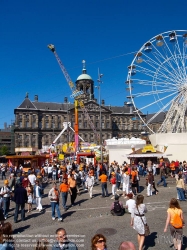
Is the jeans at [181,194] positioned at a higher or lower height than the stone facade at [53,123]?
lower

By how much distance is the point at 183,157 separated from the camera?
28.2m

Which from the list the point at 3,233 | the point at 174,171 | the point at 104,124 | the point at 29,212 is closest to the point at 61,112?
the point at 104,124

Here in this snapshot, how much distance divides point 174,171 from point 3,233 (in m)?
19.1

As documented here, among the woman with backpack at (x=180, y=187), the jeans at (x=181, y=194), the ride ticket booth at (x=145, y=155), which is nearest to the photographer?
the woman with backpack at (x=180, y=187)

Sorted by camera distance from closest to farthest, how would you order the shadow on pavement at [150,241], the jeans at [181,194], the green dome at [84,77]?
the shadow on pavement at [150,241] → the jeans at [181,194] → the green dome at [84,77]

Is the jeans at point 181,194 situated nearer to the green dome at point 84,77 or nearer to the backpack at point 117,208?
the backpack at point 117,208

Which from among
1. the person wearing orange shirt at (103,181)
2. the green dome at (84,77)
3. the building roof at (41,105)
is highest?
the green dome at (84,77)

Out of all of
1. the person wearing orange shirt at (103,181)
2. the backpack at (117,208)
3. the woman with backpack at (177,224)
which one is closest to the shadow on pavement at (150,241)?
the woman with backpack at (177,224)

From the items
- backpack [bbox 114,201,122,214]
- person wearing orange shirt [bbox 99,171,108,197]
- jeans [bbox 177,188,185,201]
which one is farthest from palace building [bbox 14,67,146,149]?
backpack [bbox 114,201,122,214]

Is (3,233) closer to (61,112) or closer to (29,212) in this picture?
(29,212)

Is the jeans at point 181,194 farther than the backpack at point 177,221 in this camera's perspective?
Yes

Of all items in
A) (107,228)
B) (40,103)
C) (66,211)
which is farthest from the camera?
(40,103)

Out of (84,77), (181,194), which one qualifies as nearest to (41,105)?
(84,77)

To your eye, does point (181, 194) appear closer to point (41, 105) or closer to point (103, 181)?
point (103, 181)
